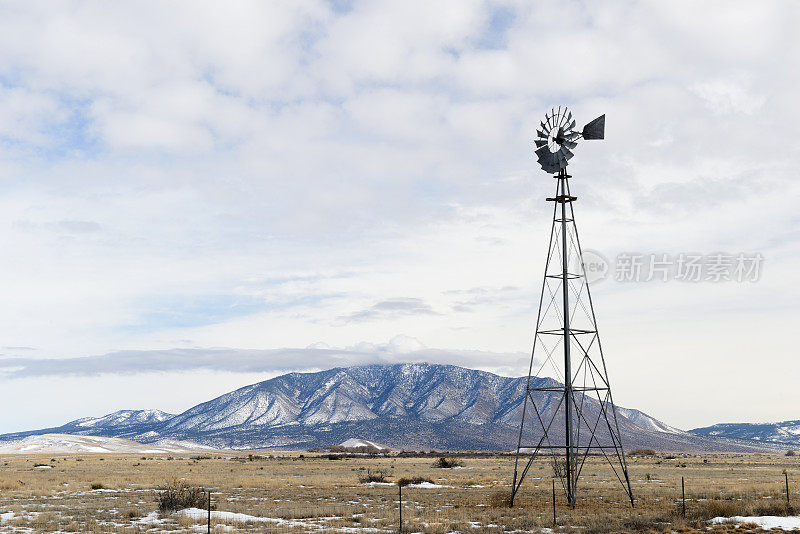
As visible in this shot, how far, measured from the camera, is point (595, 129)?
33.5 meters

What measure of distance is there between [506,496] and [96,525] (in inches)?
713

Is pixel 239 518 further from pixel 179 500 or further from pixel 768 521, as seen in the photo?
pixel 768 521

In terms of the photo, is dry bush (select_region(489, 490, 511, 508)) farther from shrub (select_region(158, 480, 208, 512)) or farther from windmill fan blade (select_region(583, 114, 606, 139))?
windmill fan blade (select_region(583, 114, 606, 139))

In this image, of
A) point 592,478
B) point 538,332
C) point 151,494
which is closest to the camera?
point 538,332

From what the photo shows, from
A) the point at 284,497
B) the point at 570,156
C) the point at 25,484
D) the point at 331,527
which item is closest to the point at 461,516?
the point at 331,527

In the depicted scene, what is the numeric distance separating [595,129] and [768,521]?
57.5ft

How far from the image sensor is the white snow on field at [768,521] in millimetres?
24203

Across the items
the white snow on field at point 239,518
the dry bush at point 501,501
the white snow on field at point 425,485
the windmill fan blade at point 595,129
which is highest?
the windmill fan blade at point 595,129

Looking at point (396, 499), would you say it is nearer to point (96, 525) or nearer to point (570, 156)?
point (96, 525)

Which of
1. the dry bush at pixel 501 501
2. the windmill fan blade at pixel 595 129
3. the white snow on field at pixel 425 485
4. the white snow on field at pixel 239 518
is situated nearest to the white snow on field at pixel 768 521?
the dry bush at pixel 501 501

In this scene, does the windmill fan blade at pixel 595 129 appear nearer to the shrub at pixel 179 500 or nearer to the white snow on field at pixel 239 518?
the white snow on field at pixel 239 518

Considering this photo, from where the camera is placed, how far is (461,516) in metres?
29.0

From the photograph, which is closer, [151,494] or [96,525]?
[96,525]

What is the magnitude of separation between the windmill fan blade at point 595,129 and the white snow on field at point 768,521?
16779mm
